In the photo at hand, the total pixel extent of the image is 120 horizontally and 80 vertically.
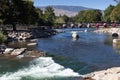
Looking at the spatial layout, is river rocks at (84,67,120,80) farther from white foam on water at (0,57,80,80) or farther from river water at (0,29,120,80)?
white foam on water at (0,57,80,80)

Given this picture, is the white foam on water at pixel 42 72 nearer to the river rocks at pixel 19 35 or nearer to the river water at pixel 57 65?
the river water at pixel 57 65

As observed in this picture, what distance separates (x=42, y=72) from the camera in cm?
4591

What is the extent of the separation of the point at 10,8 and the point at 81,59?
51500mm

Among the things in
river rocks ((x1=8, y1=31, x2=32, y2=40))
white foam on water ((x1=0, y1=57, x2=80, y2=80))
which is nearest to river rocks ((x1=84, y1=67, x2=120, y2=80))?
white foam on water ((x1=0, y1=57, x2=80, y2=80))

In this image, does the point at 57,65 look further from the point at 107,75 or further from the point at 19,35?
the point at 19,35

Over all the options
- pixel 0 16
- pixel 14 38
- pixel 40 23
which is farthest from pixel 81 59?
pixel 40 23

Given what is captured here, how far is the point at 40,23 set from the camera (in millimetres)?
167250

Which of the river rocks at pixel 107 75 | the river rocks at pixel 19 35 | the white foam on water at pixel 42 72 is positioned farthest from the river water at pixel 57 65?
the river rocks at pixel 19 35

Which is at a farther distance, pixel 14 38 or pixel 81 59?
pixel 14 38

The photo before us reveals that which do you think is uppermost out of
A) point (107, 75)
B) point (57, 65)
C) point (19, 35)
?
point (107, 75)

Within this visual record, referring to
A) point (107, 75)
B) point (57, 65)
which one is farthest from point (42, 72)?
point (107, 75)

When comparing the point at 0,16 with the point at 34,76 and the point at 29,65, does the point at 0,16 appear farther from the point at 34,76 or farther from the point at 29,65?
the point at 34,76

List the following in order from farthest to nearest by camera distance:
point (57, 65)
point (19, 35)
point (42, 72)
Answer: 1. point (19, 35)
2. point (57, 65)
3. point (42, 72)

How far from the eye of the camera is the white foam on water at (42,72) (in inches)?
1729
